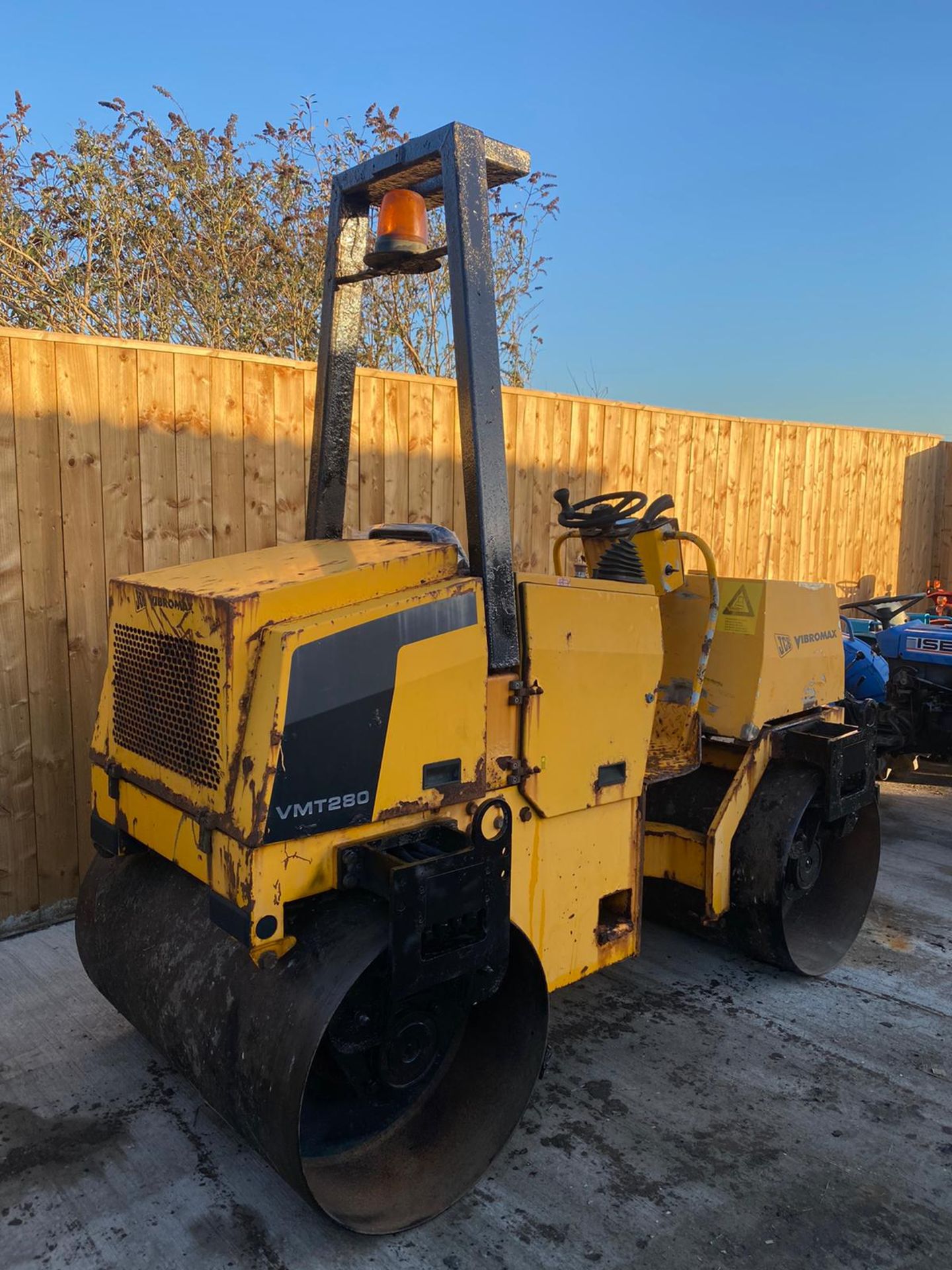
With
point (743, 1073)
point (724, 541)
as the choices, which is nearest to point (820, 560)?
point (724, 541)

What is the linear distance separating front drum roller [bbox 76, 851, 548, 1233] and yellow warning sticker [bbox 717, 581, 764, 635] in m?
1.69

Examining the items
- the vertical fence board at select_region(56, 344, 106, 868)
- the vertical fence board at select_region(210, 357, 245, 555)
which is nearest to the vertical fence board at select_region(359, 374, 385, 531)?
the vertical fence board at select_region(210, 357, 245, 555)

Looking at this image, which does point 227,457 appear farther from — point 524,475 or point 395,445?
point 524,475

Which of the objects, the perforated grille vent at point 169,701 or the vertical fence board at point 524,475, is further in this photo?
the vertical fence board at point 524,475

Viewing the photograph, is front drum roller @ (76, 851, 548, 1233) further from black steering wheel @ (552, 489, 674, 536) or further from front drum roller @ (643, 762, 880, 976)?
black steering wheel @ (552, 489, 674, 536)

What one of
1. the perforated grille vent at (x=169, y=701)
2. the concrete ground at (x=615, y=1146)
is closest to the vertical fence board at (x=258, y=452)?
the perforated grille vent at (x=169, y=701)

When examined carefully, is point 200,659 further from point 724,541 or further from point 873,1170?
point 724,541

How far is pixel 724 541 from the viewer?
748 centimetres

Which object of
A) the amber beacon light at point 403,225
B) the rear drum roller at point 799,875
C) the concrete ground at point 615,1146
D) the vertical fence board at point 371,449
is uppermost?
the amber beacon light at point 403,225

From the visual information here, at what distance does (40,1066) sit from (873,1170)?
2.64 m

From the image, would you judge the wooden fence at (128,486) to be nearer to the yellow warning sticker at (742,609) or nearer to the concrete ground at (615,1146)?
the concrete ground at (615,1146)

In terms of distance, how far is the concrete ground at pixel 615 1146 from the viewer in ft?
7.86

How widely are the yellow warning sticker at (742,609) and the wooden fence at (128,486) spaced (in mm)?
1587

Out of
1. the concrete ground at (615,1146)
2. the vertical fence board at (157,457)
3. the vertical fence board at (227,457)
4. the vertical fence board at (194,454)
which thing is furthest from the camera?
the vertical fence board at (227,457)
